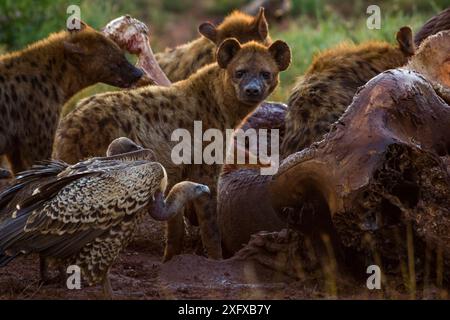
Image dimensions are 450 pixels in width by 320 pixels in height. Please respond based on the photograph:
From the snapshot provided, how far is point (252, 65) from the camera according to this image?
6770 millimetres

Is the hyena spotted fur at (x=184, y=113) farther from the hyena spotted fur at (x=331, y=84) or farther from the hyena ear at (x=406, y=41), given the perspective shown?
the hyena ear at (x=406, y=41)

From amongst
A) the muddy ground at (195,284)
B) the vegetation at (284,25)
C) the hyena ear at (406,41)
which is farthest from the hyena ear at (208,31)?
the muddy ground at (195,284)

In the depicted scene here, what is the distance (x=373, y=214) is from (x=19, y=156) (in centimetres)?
269

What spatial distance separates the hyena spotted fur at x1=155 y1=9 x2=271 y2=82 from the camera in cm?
816

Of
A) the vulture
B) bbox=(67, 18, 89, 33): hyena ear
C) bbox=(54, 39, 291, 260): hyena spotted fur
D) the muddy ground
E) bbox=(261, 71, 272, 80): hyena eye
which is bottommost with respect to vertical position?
the muddy ground

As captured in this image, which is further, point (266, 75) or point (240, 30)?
point (240, 30)

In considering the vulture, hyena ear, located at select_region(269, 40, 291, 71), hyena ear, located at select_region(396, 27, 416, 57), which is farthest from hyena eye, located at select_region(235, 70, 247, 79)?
the vulture

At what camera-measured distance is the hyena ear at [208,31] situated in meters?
8.17

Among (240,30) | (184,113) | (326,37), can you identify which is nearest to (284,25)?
(326,37)

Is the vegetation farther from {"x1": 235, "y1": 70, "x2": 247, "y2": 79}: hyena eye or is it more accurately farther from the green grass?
{"x1": 235, "y1": 70, "x2": 247, "y2": 79}: hyena eye

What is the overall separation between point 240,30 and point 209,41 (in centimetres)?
35

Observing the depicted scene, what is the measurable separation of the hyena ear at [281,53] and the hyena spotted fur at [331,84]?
20 cm
